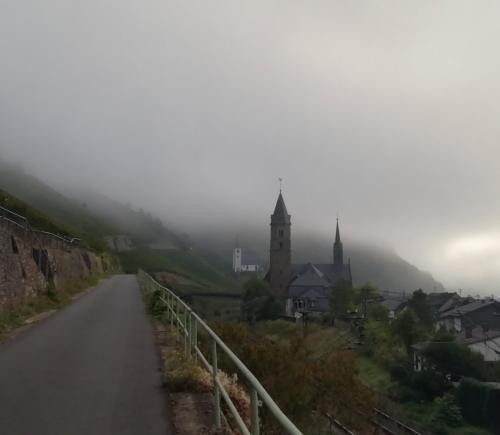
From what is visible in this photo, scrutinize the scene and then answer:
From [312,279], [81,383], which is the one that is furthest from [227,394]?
[312,279]

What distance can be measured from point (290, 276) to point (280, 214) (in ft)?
45.7

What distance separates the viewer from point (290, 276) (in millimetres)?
120000

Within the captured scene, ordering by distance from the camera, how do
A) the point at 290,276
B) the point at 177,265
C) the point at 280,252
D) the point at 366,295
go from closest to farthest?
the point at 366,295, the point at 290,276, the point at 280,252, the point at 177,265

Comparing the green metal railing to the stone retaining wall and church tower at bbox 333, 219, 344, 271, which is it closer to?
the stone retaining wall

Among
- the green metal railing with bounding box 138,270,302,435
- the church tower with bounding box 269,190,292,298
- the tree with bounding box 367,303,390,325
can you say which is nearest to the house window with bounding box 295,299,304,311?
the church tower with bounding box 269,190,292,298

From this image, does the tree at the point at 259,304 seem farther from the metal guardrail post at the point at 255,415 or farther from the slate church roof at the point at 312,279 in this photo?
the metal guardrail post at the point at 255,415

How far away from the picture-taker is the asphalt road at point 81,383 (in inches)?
256

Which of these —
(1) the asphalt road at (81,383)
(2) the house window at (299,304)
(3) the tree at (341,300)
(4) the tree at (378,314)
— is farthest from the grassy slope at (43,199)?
(1) the asphalt road at (81,383)

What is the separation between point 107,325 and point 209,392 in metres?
9.26

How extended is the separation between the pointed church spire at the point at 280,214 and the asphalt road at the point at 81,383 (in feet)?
350

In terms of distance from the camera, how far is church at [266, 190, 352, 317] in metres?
111

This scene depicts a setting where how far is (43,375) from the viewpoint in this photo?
9.19 meters

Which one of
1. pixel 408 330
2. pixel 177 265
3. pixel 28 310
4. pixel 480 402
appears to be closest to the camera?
pixel 28 310

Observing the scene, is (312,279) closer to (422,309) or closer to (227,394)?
(422,309)
